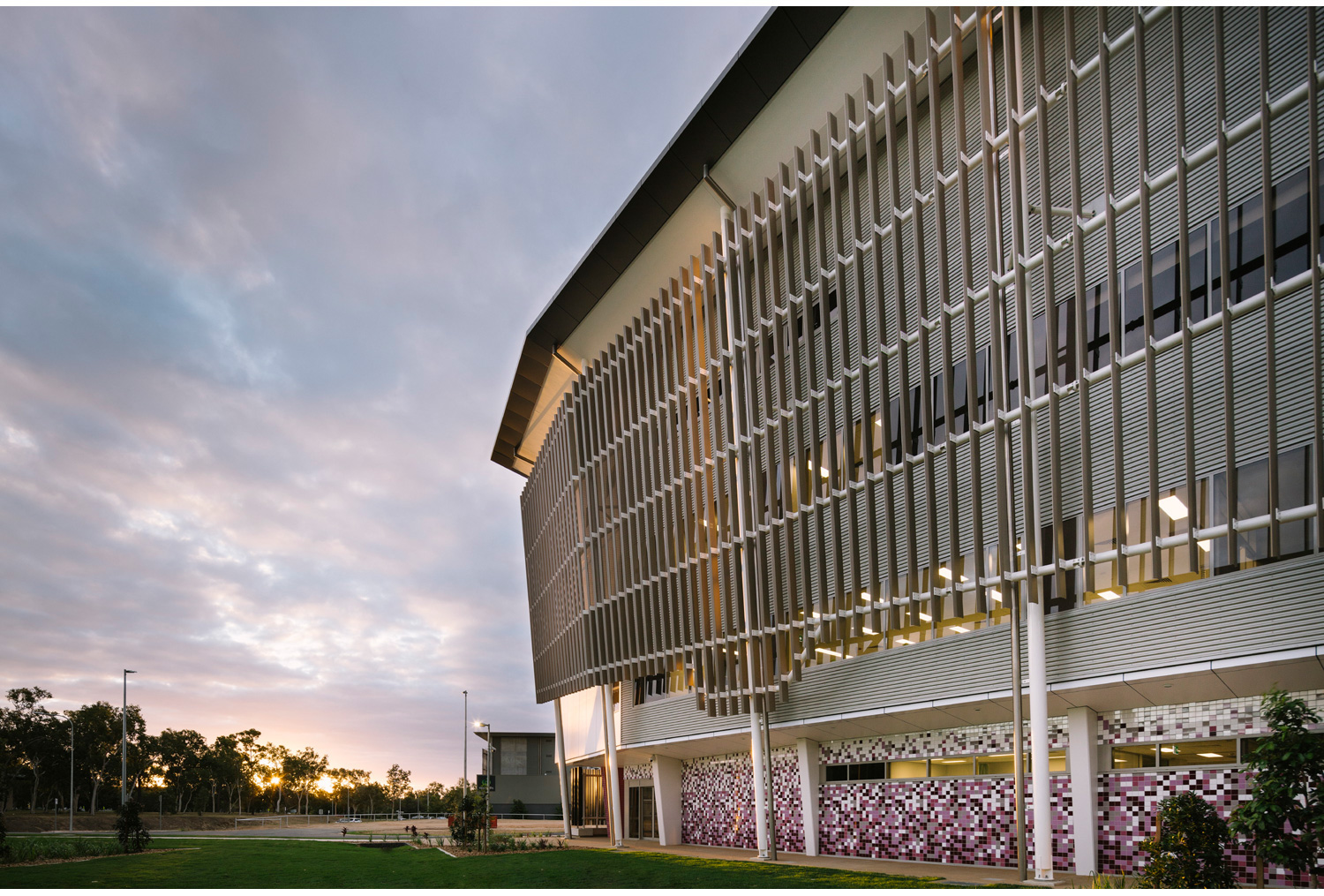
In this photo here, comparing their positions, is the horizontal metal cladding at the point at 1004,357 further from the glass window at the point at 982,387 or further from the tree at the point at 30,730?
the tree at the point at 30,730

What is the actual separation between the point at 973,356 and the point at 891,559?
4.85m

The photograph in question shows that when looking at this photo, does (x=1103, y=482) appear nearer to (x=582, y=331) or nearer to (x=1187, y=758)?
(x=1187, y=758)

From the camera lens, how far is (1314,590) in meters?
13.2

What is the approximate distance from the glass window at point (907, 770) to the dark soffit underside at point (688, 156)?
17651 mm

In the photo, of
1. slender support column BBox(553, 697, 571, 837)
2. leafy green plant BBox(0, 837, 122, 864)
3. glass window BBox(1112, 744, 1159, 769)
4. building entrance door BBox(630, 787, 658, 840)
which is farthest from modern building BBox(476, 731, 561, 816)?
glass window BBox(1112, 744, 1159, 769)

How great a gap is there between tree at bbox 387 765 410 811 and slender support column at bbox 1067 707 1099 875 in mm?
138833

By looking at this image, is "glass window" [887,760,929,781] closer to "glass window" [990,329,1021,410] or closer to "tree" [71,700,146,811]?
"glass window" [990,329,1021,410]

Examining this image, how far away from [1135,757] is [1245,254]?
32.1ft

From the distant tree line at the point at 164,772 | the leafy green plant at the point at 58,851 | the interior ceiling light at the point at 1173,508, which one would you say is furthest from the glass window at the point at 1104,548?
the distant tree line at the point at 164,772

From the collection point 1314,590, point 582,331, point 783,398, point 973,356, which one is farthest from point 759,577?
point 582,331

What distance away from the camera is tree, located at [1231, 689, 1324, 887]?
37.0 ft

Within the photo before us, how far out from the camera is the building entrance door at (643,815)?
126 feet

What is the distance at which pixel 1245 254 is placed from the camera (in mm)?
14008

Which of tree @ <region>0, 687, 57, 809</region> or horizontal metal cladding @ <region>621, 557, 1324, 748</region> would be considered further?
tree @ <region>0, 687, 57, 809</region>
